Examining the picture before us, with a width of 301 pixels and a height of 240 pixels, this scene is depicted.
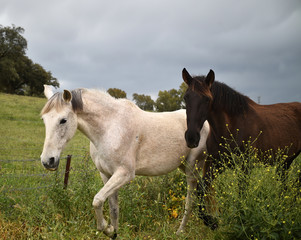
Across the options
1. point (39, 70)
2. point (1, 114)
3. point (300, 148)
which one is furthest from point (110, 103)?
point (39, 70)

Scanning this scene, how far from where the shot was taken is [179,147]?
4.58 m

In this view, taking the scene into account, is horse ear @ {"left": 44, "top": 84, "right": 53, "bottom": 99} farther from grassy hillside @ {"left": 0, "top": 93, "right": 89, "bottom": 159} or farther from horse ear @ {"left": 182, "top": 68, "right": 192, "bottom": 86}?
grassy hillside @ {"left": 0, "top": 93, "right": 89, "bottom": 159}

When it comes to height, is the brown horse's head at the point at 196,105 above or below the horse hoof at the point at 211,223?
above

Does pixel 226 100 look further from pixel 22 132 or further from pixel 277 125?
pixel 22 132

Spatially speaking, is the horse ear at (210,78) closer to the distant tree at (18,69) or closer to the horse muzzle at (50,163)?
the horse muzzle at (50,163)

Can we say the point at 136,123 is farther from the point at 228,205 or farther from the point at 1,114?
the point at 1,114

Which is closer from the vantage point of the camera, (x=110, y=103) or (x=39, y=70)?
(x=110, y=103)

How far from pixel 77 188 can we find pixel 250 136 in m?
3.39

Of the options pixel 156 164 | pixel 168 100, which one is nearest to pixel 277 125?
pixel 156 164

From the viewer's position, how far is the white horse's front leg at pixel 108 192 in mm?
3664

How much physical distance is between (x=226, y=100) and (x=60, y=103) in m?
2.48

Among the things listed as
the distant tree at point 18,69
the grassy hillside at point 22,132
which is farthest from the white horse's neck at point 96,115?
the distant tree at point 18,69

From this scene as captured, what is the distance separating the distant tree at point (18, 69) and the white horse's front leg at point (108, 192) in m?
40.6

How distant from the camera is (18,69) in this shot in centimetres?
4428
